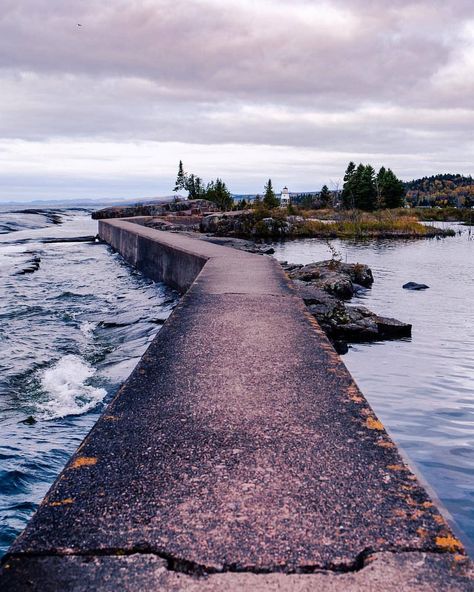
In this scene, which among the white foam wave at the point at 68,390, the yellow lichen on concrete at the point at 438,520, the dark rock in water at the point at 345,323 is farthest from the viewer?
the dark rock in water at the point at 345,323

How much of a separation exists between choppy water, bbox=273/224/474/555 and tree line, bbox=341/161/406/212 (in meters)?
67.4

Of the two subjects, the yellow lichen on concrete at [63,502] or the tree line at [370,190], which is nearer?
the yellow lichen on concrete at [63,502]

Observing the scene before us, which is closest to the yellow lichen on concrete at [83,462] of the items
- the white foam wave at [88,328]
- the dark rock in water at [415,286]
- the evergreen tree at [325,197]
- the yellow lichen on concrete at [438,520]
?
the yellow lichen on concrete at [438,520]

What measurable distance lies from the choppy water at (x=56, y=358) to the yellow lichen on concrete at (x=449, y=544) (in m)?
2.45

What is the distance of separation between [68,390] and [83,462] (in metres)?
3.48

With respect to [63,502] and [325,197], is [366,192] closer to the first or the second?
[325,197]

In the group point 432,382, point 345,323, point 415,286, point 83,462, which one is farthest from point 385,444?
point 415,286

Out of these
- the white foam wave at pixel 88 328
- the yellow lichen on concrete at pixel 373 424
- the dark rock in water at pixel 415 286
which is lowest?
the white foam wave at pixel 88 328

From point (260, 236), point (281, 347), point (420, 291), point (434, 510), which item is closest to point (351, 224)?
point (260, 236)

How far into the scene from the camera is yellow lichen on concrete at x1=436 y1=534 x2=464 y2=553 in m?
2.06

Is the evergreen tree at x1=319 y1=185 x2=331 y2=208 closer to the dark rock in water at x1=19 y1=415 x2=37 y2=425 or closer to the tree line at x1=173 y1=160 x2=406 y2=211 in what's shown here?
the tree line at x1=173 y1=160 x2=406 y2=211

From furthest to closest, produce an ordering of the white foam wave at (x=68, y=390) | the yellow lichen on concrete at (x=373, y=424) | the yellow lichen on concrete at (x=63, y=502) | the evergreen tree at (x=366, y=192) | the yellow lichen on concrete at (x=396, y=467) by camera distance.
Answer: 1. the evergreen tree at (x=366, y=192)
2. the white foam wave at (x=68, y=390)
3. the yellow lichen on concrete at (x=373, y=424)
4. the yellow lichen on concrete at (x=396, y=467)
5. the yellow lichen on concrete at (x=63, y=502)

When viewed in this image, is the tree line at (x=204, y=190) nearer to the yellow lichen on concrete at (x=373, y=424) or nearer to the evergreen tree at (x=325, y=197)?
the evergreen tree at (x=325, y=197)

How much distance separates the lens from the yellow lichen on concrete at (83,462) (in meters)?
2.70
